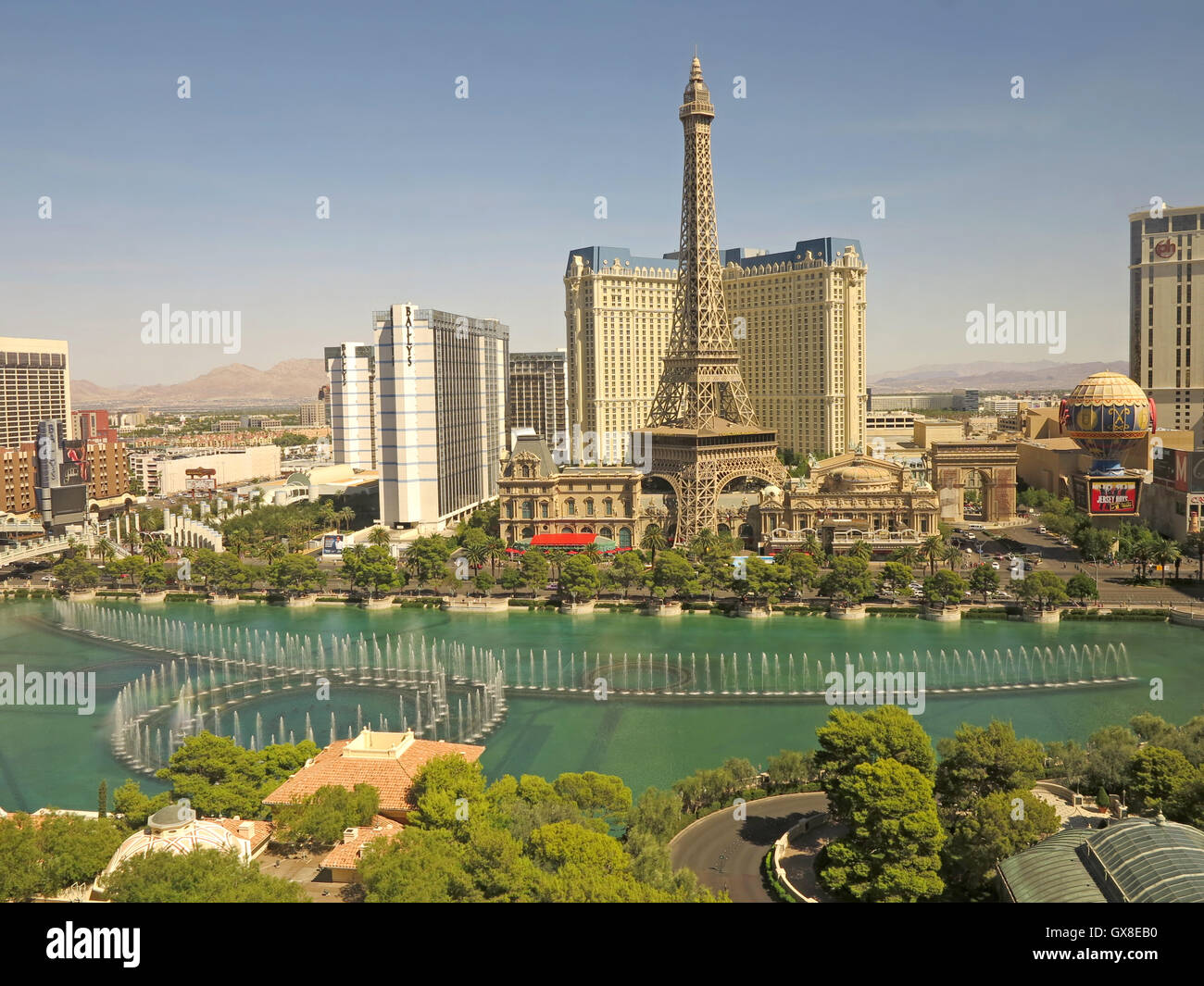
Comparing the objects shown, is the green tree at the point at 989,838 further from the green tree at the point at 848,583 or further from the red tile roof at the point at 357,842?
the green tree at the point at 848,583

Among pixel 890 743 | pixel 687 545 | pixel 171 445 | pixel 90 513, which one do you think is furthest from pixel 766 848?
pixel 171 445

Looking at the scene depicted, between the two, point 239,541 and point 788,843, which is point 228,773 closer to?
point 788,843

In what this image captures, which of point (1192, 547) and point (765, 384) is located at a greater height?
point (765, 384)

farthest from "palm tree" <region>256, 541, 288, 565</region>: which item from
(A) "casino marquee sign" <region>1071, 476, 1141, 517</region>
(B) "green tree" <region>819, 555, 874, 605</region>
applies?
(A) "casino marquee sign" <region>1071, 476, 1141, 517</region>

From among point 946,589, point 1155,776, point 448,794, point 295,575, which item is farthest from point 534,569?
point 1155,776

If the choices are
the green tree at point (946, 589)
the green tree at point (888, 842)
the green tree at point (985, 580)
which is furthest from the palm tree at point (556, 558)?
the green tree at point (888, 842)

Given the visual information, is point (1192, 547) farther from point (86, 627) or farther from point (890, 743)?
point (86, 627)
